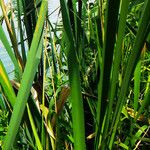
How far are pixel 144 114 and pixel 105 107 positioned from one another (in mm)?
342

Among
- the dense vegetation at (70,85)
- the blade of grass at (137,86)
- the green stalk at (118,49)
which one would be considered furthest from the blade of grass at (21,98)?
the blade of grass at (137,86)

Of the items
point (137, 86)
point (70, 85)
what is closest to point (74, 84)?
point (70, 85)

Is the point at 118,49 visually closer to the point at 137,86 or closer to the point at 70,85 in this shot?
the point at 70,85

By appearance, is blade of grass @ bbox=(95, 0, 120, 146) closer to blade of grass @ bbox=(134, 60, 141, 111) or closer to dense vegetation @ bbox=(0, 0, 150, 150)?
dense vegetation @ bbox=(0, 0, 150, 150)

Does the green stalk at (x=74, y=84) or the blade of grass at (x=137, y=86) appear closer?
the green stalk at (x=74, y=84)

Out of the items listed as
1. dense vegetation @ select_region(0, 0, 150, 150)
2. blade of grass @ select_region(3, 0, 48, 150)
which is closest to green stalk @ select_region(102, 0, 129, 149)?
dense vegetation @ select_region(0, 0, 150, 150)

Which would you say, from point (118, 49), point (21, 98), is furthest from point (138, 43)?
point (21, 98)

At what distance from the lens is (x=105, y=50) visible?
0.45 m

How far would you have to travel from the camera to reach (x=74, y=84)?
0.43 m

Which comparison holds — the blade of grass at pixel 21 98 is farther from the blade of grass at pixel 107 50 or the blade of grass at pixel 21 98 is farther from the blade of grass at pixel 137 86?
the blade of grass at pixel 137 86

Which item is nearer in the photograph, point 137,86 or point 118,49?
point 118,49

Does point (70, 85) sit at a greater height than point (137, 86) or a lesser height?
greater

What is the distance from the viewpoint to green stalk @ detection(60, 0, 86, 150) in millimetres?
408

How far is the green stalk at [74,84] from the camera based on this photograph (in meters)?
0.41
